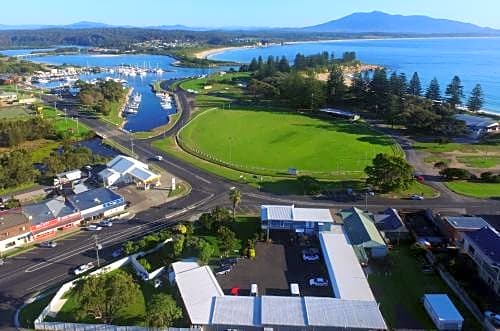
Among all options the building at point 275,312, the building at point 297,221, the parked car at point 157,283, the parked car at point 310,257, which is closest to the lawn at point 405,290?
the building at point 275,312

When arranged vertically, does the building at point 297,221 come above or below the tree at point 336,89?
below

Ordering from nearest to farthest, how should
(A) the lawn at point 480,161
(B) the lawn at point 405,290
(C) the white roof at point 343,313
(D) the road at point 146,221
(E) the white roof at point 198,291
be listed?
(C) the white roof at point 343,313 → (E) the white roof at point 198,291 → (B) the lawn at point 405,290 → (D) the road at point 146,221 → (A) the lawn at point 480,161

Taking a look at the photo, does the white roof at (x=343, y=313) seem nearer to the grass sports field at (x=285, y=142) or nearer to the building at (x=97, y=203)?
the building at (x=97, y=203)

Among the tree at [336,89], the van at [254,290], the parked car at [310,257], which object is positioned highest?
the tree at [336,89]

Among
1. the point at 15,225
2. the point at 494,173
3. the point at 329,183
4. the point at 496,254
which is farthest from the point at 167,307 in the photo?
the point at 494,173

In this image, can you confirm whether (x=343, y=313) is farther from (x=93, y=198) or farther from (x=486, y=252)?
(x=93, y=198)

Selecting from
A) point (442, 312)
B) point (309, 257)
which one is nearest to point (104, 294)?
point (309, 257)

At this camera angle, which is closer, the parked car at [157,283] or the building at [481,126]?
the parked car at [157,283]
